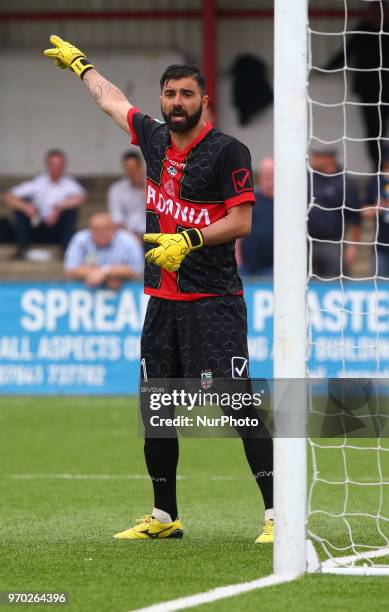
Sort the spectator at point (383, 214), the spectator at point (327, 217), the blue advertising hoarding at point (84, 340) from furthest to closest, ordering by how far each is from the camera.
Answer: the spectator at point (383, 214) → the blue advertising hoarding at point (84, 340) → the spectator at point (327, 217)

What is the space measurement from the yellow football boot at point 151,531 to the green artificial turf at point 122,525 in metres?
0.08

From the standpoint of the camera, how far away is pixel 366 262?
18000mm

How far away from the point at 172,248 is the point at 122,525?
166cm

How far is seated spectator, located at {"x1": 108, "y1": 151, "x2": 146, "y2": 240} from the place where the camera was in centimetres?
1650

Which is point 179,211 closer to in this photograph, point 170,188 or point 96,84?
point 170,188

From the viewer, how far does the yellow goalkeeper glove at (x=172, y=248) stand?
18.4 feet

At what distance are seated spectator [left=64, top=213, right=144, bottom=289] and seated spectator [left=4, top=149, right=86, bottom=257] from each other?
4004mm

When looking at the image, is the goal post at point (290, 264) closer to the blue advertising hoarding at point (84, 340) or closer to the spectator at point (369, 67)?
the blue advertising hoarding at point (84, 340)

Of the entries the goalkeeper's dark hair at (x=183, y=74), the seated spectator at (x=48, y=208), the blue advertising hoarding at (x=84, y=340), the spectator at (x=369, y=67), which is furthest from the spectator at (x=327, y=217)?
the spectator at (x=369, y=67)

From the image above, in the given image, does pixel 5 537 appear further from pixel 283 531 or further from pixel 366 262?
pixel 366 262

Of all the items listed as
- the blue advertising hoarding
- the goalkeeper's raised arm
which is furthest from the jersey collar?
the blue advertising hoarding

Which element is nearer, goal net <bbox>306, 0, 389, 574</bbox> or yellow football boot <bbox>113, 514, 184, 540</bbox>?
goal net <bbox>306, 0, 389, 574</bbox>

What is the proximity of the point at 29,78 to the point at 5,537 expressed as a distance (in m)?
17.4

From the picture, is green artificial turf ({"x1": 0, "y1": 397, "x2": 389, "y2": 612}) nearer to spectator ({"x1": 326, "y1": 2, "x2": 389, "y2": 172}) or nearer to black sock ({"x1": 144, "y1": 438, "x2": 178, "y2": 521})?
black sock ({"x1": 144, "y1": 438, "x2": 178, "y2": 521})
